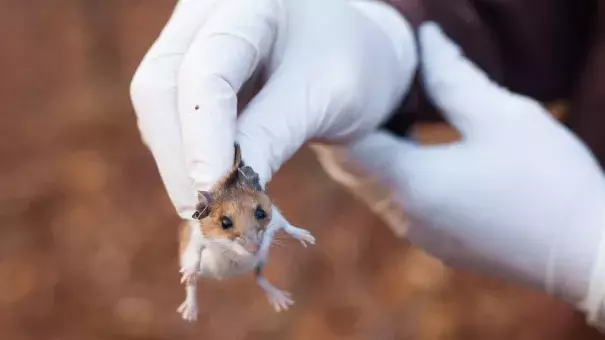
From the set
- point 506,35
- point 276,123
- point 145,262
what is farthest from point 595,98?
point 145,262

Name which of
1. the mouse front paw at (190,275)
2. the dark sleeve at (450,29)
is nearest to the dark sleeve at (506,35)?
the dark sleeve at (450,29)

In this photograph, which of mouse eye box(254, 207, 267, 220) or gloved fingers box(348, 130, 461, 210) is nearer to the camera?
mouse eye box(254, 207, 267, 220)

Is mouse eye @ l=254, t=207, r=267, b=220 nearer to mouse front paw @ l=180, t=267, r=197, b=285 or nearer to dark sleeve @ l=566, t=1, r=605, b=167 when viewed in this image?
mouse front paw @ l=180, t=267, r=197, b=285

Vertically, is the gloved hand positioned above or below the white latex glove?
above

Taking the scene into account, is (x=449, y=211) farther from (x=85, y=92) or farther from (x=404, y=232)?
(x=85, y=92)

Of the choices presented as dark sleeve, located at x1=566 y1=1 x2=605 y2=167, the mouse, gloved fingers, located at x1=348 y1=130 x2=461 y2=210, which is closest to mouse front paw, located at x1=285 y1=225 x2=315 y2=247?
the mouse

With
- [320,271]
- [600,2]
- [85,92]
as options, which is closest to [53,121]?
[85,92]

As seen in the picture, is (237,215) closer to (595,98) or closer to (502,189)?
(502,189)
